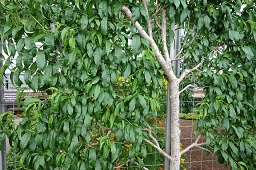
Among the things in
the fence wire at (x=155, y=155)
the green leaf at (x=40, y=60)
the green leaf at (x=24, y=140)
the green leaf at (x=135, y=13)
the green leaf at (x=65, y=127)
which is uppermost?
the green leaf at (x=135, y=13)

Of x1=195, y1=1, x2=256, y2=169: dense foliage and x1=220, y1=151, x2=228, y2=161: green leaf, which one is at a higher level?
x1=195, y1=1, x2=256, y2=169: dense foliage

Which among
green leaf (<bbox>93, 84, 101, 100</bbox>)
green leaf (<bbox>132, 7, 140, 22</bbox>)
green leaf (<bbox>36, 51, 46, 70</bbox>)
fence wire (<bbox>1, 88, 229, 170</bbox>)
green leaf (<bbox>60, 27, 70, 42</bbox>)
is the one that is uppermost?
green leaf (<bbox>132, 7, 140, 22</bbox>)

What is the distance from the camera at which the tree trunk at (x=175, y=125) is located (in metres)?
1.79

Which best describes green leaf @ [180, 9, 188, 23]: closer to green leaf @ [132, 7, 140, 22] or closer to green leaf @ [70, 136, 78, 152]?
green leaf @ [132, 7, 140, 22]

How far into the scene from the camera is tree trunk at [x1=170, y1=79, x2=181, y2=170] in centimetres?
179

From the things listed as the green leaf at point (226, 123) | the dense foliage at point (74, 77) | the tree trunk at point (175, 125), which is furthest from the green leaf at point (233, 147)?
the dense foliage at point (74, 77)

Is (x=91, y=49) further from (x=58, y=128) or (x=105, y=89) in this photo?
(x=58, y=128)

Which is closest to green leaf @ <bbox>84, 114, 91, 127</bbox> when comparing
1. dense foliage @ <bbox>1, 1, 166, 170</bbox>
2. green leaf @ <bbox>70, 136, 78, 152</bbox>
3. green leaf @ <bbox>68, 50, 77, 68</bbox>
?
dense foliage @ <bbox>1, 1, 166, 170</bbox>

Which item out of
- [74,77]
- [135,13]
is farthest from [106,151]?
[135,13]

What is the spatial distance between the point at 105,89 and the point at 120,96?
0.16 meters

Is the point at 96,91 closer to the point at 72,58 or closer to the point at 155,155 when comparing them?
the point at 72,58

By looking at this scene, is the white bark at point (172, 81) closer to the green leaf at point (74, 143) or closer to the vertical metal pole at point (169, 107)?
the vertical metal pole at point (169, 107)

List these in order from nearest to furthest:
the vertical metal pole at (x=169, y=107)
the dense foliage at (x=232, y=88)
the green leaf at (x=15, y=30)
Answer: the green leaf at (x=15, y=30) < the dense foliage at (x=232, y=88) < the vertical metal pole at (x=169, y=107)

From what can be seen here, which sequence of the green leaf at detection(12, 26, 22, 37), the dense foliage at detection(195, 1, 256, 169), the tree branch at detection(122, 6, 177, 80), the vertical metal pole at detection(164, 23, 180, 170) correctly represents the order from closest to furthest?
the green leaf at detection(12, 26, 22, 37) → the tree branch at detection(122, 6, 177, 80) → the dense foliage at detection(195, 1, 256, 169) → the vertical metal pole at detection(164, 23, 180, 170)
